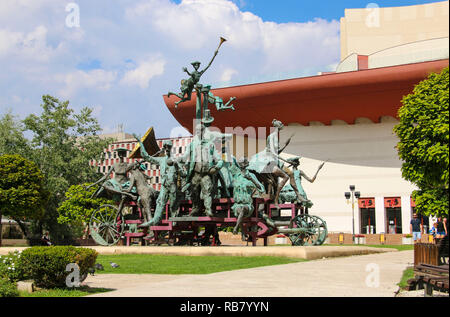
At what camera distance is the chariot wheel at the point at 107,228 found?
2125 cm

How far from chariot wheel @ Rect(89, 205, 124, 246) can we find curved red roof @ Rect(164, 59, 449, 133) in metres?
29.0

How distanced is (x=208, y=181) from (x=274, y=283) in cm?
997

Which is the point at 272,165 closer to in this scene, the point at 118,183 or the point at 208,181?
the point at 208,181

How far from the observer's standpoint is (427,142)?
405 inches

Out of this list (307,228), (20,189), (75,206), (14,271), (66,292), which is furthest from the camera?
(75,206)

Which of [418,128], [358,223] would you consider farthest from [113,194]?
[358,223]

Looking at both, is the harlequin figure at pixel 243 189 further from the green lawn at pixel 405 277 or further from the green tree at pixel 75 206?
the green tree at pixel 75 206

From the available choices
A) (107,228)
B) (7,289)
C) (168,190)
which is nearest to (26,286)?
(7,289)

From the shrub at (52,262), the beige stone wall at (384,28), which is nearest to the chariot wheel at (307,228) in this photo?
the shrub at (52,262)

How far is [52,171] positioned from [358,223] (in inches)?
1192

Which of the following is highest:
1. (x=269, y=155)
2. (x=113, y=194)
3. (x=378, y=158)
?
(x=378, y=158)

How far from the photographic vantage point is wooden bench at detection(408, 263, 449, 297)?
23.3 ft
